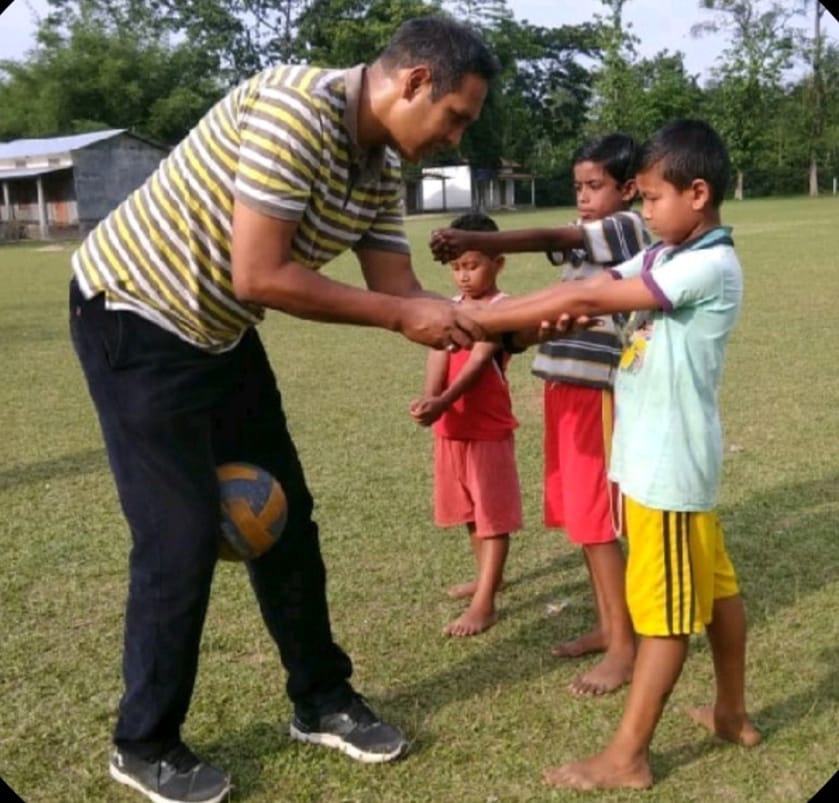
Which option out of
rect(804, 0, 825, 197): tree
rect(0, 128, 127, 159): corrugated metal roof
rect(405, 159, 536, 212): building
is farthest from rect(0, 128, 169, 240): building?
rect(804, 0, 825, 197): tree

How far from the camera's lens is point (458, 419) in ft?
14.5

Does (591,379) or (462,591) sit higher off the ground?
(591,379)

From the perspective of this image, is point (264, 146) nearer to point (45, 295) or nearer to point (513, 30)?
point (45, 295)

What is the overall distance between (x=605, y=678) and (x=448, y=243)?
5.12ft

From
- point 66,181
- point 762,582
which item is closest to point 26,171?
point 66,181

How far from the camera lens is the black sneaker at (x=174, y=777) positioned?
312 centimetres


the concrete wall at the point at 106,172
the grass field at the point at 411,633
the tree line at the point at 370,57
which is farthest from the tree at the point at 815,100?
the grass field at the point at 411,633

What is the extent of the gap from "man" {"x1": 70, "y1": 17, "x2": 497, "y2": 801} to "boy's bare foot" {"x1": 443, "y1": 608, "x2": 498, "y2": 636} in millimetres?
934

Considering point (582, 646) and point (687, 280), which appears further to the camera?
point (582, 646)

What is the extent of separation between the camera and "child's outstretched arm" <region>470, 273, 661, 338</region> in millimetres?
2949

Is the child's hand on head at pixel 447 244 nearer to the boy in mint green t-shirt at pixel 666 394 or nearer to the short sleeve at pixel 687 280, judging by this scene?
the boy in mint green t-shirt at pixel 666 394

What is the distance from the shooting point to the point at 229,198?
9.48ft

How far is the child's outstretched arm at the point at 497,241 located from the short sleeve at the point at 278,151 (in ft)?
3.67

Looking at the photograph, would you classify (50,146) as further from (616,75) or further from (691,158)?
(691,158)
